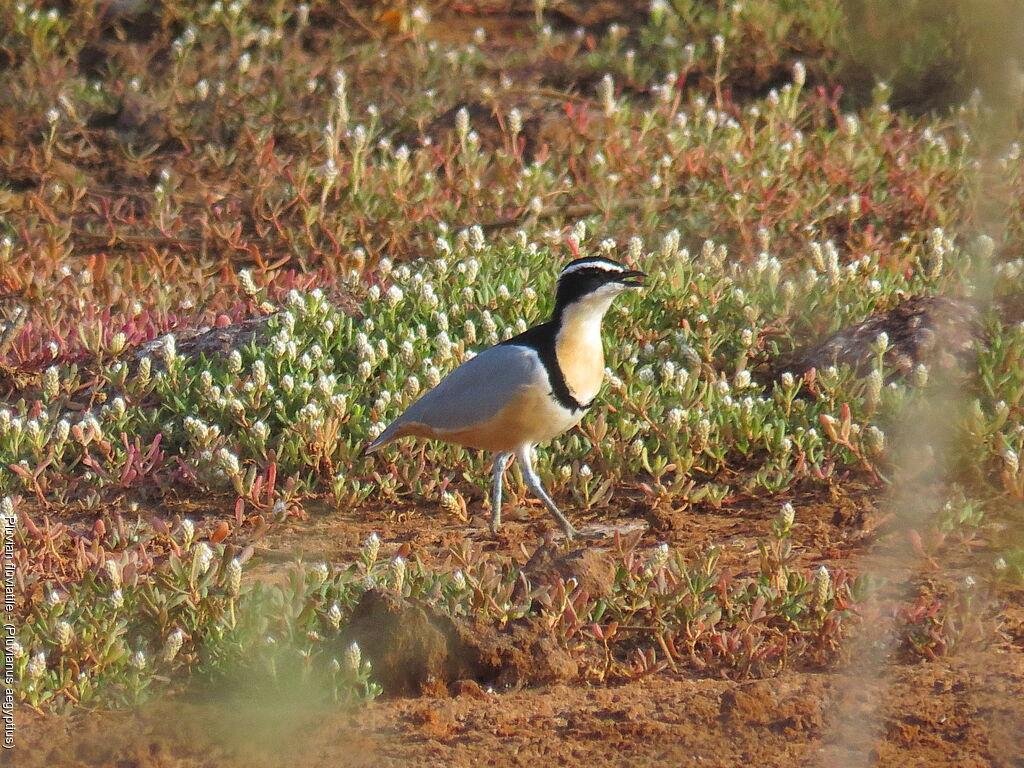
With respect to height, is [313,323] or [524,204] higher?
[524,204]

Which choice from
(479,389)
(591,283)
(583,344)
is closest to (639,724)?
(479,389)

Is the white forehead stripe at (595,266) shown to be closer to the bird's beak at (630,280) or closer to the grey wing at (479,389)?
the bird's beak at (630,280)

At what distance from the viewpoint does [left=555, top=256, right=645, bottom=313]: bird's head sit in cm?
609

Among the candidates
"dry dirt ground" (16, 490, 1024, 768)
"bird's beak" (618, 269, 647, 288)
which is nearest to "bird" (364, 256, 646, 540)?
"bird's beak" (618, 269, 647, 288)

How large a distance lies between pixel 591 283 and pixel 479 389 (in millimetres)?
671

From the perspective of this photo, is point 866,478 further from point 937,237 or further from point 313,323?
point 313,323

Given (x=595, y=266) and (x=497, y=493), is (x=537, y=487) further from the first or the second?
(x=595, y=266)

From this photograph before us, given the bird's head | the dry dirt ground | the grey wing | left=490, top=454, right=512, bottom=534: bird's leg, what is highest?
the bird's head

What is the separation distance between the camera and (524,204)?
9156mm

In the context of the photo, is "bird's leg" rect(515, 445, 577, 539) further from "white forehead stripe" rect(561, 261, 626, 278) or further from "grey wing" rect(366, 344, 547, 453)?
"white forehead stripe" rect(561, 261, 626, 278)

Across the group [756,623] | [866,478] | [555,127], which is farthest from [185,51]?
[756,623]

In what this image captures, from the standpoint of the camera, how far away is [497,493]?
20.3ft

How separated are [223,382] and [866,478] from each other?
306cm

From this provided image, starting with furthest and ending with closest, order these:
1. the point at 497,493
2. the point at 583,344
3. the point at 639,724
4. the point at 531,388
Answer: the point at 497,493 → the point at 583,344 → the point at 531,388 → the point at 639,724
